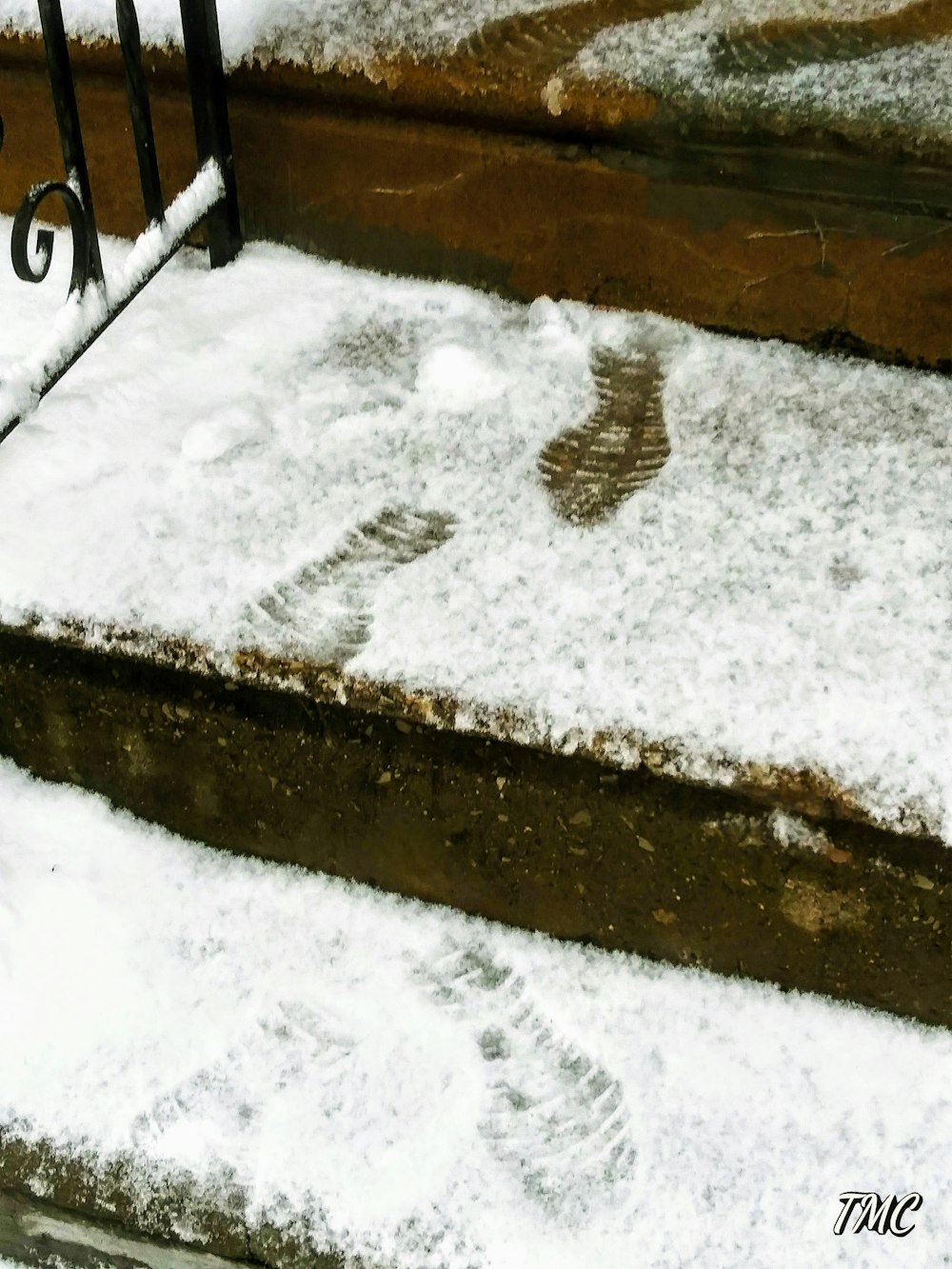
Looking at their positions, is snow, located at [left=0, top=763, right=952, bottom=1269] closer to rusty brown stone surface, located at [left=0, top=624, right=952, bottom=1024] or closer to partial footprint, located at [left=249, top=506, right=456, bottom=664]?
rusty brown stone surface, located at [left=0, top=624, right=952, bottom=1024]

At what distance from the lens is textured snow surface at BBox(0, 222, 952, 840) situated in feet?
2.92

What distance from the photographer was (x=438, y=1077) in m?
0.94

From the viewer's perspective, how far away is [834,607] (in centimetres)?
94

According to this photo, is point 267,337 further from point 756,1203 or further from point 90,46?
point 756,1203

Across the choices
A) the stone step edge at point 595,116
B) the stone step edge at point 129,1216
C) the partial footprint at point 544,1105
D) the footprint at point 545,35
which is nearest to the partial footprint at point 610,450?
the stone step edge at point 595,116

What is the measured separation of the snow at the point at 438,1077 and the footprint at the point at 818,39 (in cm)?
95

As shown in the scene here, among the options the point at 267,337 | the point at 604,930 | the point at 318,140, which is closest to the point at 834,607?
the point at 604,930

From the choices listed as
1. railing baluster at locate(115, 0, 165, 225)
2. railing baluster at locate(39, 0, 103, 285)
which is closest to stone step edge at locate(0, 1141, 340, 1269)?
railing baluster at locate(39, 0, 103, 285)

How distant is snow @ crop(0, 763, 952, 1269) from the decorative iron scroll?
1.56 feet

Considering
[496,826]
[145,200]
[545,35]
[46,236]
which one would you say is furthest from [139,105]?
[496,826]

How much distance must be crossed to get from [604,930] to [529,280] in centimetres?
75

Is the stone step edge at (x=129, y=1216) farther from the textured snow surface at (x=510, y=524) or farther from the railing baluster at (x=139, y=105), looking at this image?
the railing baluster at (x=139, y=105)

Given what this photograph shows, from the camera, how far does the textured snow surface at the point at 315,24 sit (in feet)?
4.08

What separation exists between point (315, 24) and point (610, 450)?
63 centimetres
